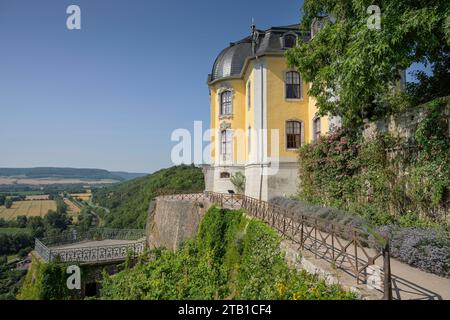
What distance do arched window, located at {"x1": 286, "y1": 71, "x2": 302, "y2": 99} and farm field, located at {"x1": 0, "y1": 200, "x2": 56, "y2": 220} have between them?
61957mm

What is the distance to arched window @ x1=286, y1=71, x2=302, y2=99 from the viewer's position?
1738 cm

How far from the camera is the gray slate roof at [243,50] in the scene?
1746 cm

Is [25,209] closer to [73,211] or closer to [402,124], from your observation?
[73,211]

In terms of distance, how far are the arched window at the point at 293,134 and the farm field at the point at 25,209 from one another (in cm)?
6136

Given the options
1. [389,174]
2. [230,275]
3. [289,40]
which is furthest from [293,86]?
[230,275]

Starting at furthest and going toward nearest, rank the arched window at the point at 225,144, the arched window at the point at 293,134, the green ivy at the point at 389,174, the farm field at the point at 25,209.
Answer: the farm field at the point at 25,209 → the arched window at the point at 225,144 → the arched window at the point at 293,134 → the green ivy at the point at 389,174

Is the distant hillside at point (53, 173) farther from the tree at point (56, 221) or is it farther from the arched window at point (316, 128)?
the arched window at point (316, 128)

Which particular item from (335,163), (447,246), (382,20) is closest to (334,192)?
(335,163)

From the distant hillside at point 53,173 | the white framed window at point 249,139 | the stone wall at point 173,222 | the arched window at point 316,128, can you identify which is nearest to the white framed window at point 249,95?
the white framed window at point 249,139

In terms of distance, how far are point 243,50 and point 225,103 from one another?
406cm

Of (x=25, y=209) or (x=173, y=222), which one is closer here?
(x=173, y=222)

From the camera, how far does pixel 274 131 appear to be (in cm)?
1711

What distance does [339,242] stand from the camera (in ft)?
19.0
